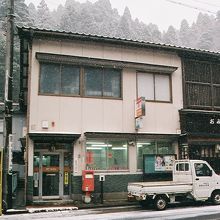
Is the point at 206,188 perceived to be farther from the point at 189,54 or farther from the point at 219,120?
the point at 189,54

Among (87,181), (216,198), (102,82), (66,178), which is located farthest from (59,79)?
→ (216,198)

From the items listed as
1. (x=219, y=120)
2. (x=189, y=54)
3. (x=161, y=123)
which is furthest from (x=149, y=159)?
(x=189, y=54)

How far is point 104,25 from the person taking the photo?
12600cm

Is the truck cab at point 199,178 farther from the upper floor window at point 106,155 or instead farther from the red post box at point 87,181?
the red post box at point 87,181

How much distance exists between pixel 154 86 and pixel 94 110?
3.98m

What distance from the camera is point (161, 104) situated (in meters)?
19.9

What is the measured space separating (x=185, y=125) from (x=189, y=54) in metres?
4.25

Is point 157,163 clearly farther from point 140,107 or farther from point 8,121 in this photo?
point 8,121

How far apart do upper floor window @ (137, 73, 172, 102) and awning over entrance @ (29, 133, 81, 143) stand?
15.2 feet

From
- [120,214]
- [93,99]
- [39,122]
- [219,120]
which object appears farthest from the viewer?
[219,120]

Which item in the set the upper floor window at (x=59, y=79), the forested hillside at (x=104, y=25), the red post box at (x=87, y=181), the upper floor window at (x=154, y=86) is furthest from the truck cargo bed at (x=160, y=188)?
the forested hillside at (x=104, y=25)

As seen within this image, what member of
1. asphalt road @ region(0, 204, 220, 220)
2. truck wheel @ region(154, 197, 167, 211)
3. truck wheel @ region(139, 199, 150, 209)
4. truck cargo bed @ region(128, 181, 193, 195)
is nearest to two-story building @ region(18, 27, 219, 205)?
truck wheel @ region(139, 199, 150, 209)

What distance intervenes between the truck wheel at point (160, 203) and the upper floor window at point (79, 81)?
6.48 meters

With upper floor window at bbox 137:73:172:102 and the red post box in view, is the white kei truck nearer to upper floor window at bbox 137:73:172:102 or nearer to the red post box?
the red post box
